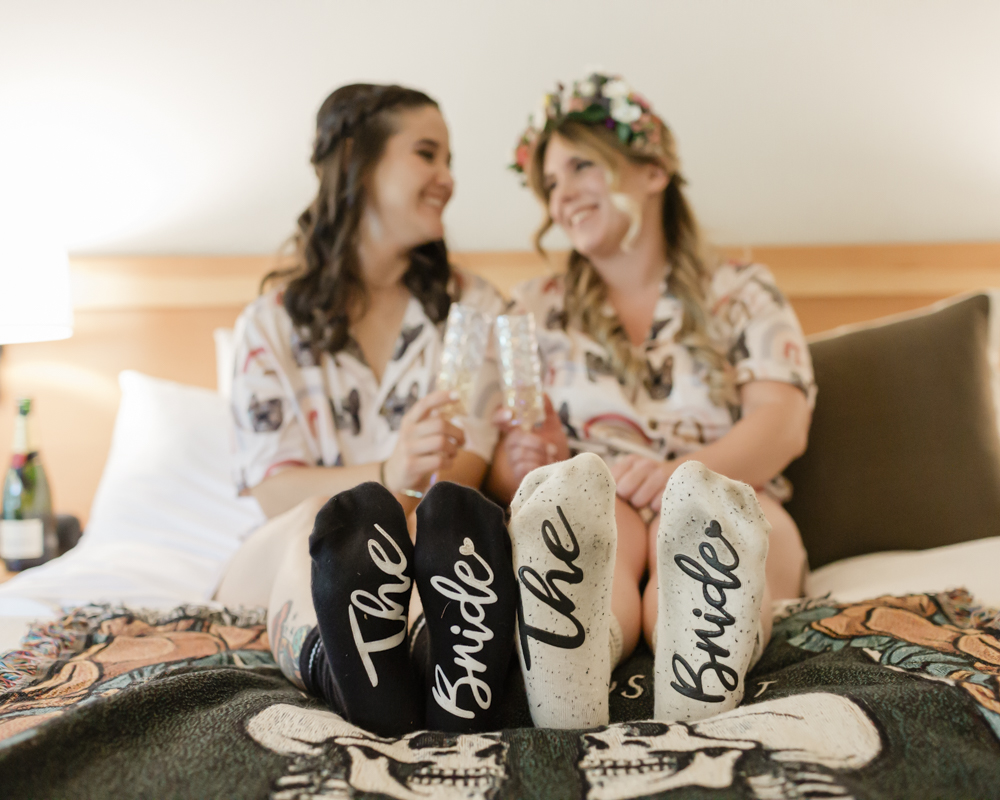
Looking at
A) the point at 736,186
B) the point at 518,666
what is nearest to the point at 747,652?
the point at 518,666

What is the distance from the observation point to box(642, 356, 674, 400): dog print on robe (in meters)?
1.21

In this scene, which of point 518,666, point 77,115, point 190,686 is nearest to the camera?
point 190,686

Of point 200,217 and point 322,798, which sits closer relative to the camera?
point 322,798

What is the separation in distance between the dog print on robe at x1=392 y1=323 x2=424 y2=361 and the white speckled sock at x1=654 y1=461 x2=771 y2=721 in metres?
0.73

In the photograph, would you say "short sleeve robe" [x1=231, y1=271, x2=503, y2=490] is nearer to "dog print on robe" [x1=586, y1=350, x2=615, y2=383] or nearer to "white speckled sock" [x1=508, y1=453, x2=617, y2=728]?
"dog print on robe" [x1=586, y1=350, x2=615, y2=383]

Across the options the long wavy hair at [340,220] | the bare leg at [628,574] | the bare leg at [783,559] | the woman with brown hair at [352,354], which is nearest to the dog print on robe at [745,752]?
the bare leg at [628,574]

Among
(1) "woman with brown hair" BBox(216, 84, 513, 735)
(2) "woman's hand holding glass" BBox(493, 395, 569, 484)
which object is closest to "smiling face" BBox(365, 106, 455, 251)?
(1) "woman with brown hair" BBox(216, 84, 513, 735)

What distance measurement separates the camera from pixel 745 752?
48cm

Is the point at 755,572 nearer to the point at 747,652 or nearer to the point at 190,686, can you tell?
the point at 747,652

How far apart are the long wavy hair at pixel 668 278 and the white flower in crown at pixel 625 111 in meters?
0.03

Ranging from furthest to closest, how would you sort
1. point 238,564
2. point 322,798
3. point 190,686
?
point 238,564
point 190,686
point 322,798

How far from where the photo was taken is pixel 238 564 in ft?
3.38

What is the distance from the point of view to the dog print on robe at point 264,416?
3.87 ft

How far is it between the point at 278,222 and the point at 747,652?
1.58m
